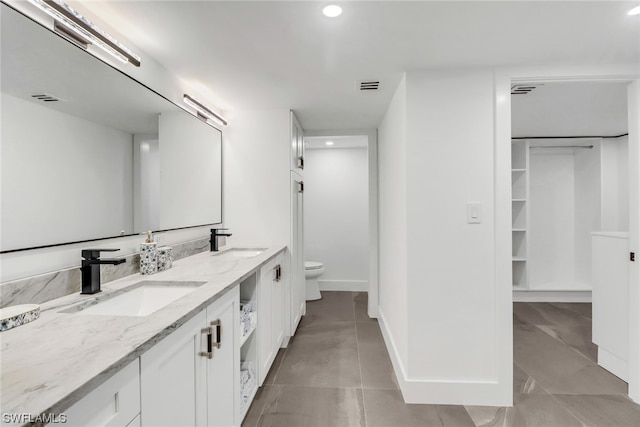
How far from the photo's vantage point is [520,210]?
13.2 ft

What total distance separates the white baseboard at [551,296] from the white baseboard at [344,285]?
2122 millimetres

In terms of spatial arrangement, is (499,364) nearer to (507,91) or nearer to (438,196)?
(438,196)

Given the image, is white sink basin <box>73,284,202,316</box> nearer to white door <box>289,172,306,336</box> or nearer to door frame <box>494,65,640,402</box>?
white door <box>289,172,306,336</box>

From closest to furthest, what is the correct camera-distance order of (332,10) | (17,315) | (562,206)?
(17,315), (332,10), (562,206)

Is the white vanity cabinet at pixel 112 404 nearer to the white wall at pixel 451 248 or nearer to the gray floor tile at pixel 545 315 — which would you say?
the white wall at pixel 451 248

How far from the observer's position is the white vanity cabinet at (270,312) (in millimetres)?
2053

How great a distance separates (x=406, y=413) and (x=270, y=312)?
111cm

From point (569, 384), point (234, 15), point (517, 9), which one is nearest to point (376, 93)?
point (517, 9)

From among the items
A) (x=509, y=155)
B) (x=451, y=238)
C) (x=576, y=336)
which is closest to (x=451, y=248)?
(x=451, y=238)

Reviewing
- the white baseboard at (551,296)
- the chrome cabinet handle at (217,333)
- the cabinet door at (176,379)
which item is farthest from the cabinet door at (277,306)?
the white baseboard at (551,296)

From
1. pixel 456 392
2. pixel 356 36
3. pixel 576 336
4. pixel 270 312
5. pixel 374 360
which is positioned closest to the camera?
pixel 356 36

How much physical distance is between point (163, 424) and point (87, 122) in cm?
131

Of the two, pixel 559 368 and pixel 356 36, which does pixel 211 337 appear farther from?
pixel 559 368

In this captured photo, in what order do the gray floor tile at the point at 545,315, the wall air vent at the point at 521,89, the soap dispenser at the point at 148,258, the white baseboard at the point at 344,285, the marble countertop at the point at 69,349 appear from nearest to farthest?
the marble countertop at the point at 69,349 → the soap dispenser at the point at 148,258 → the wall air vent at the point at 521,89 → the gray floor tile at the point at 545,315 → the white baseboard at the point at 344,285
